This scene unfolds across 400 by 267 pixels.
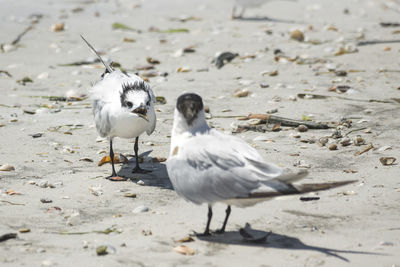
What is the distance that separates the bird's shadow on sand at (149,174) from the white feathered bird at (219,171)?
3.84 ft

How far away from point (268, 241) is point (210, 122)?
3108 millimetres

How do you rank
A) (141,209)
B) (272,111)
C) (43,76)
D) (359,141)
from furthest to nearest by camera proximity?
(43,76), (272,111), (359,141), (141,209)

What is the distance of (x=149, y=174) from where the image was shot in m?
6.00

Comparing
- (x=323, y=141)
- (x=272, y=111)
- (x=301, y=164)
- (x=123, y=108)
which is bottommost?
(x=301, y=164)

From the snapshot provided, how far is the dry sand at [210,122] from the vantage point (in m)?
4.16

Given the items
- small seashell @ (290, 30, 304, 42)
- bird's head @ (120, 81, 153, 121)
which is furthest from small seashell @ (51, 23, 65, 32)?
bird's head @ (120, 81, 153, 121)

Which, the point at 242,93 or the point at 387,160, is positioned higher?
the point at 242,93

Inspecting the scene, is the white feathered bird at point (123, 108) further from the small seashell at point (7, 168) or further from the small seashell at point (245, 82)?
the small seashell at point (245, 82)

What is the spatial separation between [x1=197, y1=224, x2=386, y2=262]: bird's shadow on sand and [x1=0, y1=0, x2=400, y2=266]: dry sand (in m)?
0.02

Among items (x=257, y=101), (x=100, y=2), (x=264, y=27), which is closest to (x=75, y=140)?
(x=257, y=101)

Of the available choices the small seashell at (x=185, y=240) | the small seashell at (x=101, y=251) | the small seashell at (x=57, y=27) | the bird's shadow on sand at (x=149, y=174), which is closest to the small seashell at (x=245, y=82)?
the bird's shadow on sand at (x=149, y=174)

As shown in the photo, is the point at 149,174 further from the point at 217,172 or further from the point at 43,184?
the point at 217,172

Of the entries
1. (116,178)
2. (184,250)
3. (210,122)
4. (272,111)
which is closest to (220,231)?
(184,250)

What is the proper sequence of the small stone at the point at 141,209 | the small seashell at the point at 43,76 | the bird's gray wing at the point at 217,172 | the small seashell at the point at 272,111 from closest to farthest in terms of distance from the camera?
the bird's gray wing at the point at 217,172 < the small stone at the point at 141,209 < the small seashell at the point at 272,111 < the small seashell at the point at 43,76
